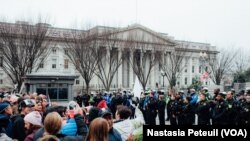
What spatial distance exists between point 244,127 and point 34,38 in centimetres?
2941

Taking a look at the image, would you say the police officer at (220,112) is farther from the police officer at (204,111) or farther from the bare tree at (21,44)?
the bare tree at (21,44)

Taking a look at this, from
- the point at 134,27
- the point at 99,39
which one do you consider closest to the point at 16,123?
the point at 99,39

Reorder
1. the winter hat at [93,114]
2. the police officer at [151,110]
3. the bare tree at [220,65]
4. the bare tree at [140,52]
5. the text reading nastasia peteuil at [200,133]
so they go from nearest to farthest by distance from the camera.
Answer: the text reading nastasia peteuil at [200,133], the winter hat at [93,114], the police officer at [151,110], the bare tree at [140,52], the bare tree at [220,65]

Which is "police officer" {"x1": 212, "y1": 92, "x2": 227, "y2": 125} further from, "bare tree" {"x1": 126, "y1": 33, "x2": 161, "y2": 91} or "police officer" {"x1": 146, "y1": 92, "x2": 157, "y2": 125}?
"bare tree" {"x1": 126, "y1": 33, "x2": 161, "y2": 91}

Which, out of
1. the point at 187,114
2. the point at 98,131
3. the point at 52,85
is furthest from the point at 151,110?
the point at 52,85

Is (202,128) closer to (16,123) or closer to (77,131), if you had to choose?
(77,131)

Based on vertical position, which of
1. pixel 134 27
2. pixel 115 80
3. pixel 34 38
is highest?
pixel 134 27

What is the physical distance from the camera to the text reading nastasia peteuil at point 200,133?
4234 millimetres

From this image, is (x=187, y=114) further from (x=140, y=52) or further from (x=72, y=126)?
(x=140, y=52)

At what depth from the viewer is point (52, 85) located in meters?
27.7

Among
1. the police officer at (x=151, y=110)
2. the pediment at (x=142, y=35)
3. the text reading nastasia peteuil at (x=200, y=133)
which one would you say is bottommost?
the police officer at (x=151, y=110)

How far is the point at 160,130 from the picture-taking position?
423 cm

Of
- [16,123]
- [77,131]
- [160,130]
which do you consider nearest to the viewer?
[160,130]

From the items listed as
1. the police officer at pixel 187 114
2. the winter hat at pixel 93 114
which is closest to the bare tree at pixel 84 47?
the police officer at pixel 187 114
